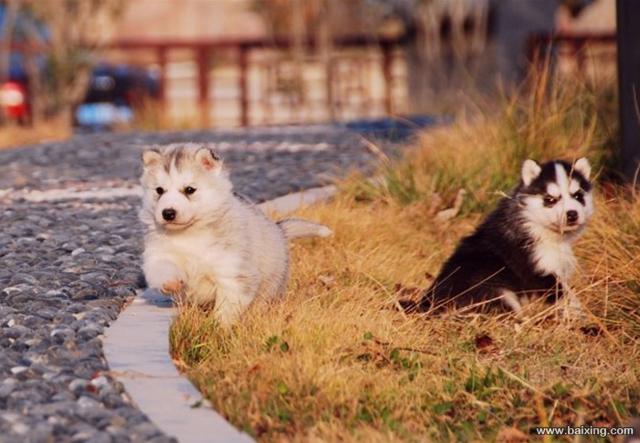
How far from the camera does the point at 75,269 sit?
7789 millimetres

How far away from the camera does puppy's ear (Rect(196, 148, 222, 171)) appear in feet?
22.3

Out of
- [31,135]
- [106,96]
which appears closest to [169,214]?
[31,135]

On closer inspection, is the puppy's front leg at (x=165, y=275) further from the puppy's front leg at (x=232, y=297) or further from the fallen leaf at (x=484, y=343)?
the fallen leaf at (x=484, y=343)

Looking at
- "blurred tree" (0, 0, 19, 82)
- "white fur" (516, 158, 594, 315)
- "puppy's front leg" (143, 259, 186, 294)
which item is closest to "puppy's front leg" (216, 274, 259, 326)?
"puppy's front leg" (143, 259, 186, 294)

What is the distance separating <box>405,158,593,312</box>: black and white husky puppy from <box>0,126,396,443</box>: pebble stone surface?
176 centimetres

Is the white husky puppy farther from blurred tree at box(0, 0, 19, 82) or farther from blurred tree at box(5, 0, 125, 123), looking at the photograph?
blurred tree at box(0, 0, 19, 82)

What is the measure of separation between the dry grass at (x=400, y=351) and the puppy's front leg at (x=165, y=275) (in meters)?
0.16

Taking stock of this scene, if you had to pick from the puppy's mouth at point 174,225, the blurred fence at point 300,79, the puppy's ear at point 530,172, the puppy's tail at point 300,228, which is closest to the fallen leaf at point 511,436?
the puppy's mouth at point 174,225

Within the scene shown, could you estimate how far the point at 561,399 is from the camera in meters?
6.12

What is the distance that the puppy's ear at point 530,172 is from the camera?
7832mm

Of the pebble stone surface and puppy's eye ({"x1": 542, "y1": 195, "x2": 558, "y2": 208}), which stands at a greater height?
puppy's eye ({"x1": 542, "y1": 195, "x2": 558, "y2": 208})

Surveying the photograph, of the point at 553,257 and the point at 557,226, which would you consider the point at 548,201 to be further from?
the point at 553,257

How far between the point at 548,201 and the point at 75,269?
8.55ft

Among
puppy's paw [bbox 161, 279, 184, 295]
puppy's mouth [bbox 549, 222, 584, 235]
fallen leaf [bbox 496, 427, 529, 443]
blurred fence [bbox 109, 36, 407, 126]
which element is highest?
puppy's paw [bbox 161, 279, 184, 295]
